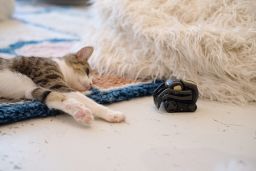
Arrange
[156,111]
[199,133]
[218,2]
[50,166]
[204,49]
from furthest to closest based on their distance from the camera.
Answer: [218,2] < [204,49] < [156,111] < [199,133] < [50,166]

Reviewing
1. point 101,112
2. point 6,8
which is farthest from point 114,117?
point 6,8

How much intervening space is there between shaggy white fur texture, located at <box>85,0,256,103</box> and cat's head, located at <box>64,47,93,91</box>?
168mm

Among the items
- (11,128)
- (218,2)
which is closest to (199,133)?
(11,128)

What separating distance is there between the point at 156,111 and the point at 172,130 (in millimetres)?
165

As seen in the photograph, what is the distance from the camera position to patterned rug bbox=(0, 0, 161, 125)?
112cm

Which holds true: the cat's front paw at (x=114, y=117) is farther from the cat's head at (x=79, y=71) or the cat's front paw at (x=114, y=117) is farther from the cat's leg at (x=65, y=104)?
the cat's head at (x=79, y=71)

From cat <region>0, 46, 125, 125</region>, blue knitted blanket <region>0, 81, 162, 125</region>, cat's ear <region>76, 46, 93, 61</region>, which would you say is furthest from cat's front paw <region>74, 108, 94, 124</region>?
cat's ear <region>76, 46, 93, 61</region>

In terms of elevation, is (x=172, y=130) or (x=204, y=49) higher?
(x=204, y=49)

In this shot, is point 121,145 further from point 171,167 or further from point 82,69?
point 82,69

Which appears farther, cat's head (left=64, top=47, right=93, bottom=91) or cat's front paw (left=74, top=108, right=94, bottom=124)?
cat's head (left=64, top=47, right=93, bottom=91)

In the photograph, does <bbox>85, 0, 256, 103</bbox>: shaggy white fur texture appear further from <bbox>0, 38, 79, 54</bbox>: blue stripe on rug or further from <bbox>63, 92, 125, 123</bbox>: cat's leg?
<bbox>0, 38, 79, 54</bbox>: blue stripe on rug

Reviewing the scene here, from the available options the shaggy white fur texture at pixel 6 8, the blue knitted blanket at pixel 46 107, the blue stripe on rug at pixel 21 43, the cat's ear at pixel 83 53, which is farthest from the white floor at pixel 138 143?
the shaggy white fur texture at pixel 6 8

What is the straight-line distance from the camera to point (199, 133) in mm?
1067

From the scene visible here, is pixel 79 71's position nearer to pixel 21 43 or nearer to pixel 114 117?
pixel 114 117
